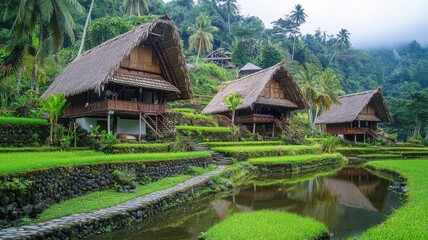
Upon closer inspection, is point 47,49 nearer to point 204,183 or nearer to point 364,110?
point 204,183

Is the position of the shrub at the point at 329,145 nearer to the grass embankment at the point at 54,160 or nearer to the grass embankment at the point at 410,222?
the grass embankment at the point at 54,160

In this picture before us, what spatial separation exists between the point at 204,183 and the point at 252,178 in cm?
433

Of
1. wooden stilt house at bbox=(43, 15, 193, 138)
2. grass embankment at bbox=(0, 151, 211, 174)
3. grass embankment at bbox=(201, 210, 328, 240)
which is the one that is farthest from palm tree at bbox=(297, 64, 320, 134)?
grass embankment at bbox=(201, 210, 328, 240)

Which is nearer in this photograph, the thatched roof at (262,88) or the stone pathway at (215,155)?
the stone pathway at (215,155)

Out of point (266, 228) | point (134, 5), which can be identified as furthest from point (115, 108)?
point (134, 5)

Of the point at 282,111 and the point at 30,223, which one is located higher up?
the point at 282,111

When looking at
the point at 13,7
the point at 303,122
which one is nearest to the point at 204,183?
the point at 13,7

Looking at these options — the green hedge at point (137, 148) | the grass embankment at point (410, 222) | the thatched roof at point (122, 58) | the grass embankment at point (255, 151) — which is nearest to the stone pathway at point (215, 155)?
the grass embankment at point (255, 151)

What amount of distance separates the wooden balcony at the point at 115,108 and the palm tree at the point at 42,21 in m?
5.09

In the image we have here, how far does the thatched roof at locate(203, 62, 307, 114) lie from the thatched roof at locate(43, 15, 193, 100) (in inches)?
296

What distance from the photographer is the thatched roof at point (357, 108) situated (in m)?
35.2

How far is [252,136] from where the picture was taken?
25.9 meters

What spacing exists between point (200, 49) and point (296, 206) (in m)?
41.2

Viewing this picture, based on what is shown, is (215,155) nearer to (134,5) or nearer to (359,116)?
(359,116)
